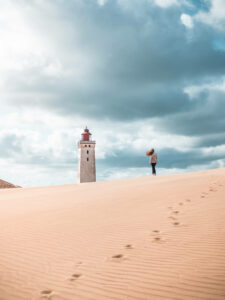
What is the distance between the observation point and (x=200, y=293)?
104 inches

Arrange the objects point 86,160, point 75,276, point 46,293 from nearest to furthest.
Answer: point 46,293, point 75,276, point 86,160

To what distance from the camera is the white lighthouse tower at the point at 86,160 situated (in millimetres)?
38781

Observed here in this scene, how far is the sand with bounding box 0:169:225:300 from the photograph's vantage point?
289 cm

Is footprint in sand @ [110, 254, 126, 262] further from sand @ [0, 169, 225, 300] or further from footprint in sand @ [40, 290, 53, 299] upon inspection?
footprint in sand @ [40, 290, 53, 299]

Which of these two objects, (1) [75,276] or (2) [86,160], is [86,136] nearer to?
(2) [86,160]

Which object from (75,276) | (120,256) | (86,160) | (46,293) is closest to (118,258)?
(120,256)

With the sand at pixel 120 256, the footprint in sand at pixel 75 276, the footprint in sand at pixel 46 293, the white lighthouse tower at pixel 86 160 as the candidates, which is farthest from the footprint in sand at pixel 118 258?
the white lighthouse tower at pixel 86 160

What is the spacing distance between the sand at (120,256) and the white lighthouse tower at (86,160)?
106 feet

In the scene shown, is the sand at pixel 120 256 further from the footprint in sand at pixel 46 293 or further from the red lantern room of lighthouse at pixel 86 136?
the red lantern room of lighthouse at pixel 86 136

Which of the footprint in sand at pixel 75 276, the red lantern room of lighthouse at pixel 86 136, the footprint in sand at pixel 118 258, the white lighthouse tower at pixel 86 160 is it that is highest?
the red lantern room of lighthouse at pixel 86 136

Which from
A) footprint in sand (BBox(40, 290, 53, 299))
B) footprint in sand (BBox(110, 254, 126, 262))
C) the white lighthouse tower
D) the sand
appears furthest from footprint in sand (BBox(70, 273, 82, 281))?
the white lighthouse tower

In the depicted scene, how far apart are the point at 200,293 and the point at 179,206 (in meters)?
4.07

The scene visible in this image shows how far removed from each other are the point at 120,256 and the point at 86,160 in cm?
3596

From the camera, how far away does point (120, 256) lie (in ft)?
12.6
